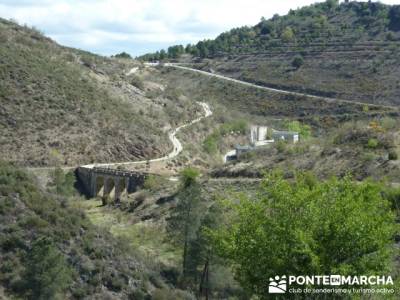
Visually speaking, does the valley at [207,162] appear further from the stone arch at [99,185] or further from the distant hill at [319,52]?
the distant hill at [319,52]

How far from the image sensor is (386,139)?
49.6 meters

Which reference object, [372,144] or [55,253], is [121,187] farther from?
[55,253]

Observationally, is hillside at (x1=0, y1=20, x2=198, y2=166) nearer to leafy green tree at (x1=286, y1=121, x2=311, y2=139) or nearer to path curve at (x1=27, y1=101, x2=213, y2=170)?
path curve at (x1=27, y1=101, x2=213, y2=170)

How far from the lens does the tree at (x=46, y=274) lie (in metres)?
20.9

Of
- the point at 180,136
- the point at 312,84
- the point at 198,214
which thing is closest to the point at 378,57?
the point at 312,84

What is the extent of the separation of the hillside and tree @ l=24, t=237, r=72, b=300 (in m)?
37.7

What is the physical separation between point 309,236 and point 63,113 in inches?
2136

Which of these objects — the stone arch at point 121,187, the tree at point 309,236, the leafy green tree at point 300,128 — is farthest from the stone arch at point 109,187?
the tree at point 309,236

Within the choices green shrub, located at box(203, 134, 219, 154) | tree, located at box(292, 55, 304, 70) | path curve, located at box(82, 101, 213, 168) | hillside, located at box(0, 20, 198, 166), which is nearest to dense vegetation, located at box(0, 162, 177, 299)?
→ hillside, located at box(0, 20, 198, 166)

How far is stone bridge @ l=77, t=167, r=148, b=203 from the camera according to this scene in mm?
58688

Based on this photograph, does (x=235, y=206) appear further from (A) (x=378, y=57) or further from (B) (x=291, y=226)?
(A) (x=378, y=57)

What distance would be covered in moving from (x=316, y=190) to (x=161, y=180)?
39510 mm

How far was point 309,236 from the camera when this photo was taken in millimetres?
15703

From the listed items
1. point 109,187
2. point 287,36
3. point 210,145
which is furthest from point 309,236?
point 287,36
